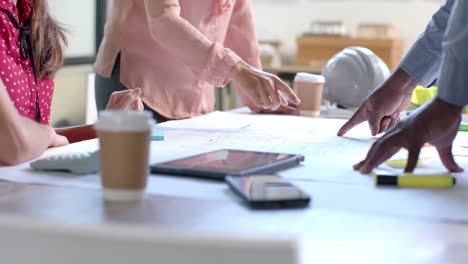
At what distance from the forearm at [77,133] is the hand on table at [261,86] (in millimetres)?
357

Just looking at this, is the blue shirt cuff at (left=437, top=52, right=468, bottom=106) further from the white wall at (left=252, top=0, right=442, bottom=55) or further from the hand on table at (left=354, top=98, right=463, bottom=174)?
the white wall at (left=252, top=0, right=442, bottom=55)

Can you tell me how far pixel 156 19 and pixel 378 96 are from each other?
1.89 feet

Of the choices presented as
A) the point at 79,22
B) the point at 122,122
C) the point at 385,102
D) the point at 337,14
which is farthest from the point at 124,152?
the point at 337,14

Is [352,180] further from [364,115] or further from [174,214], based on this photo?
[364,115]

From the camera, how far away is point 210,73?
5.66ft

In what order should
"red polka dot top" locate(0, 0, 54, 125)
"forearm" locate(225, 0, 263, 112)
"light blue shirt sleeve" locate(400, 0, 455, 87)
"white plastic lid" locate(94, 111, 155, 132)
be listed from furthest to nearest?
1. "forearm" locate(225, 0, 263, 112)
2. "light blue shirt sleeve" locate(400, 0, 455, 87)
3. "red polka dot top" locate(0, 0, 54, 125)
4. "white plastic lid" locate(94, 111, 155, 132)

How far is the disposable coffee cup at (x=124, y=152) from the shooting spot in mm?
855

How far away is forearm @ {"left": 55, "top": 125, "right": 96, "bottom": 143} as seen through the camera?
1582 millimetres

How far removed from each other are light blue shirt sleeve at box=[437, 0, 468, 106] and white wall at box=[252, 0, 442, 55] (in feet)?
10.7

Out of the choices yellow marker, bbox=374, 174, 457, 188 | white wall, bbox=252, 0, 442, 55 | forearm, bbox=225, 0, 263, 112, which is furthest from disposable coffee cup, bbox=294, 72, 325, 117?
white wall, bbox=252, 0, 442, 55

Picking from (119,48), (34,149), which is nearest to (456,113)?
(34,149)

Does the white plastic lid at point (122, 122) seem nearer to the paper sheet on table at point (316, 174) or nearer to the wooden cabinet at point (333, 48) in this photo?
the paper sheet on table at point (316, 174)

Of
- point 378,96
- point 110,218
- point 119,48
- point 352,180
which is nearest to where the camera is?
point 110,218

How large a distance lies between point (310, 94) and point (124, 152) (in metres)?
1.28
